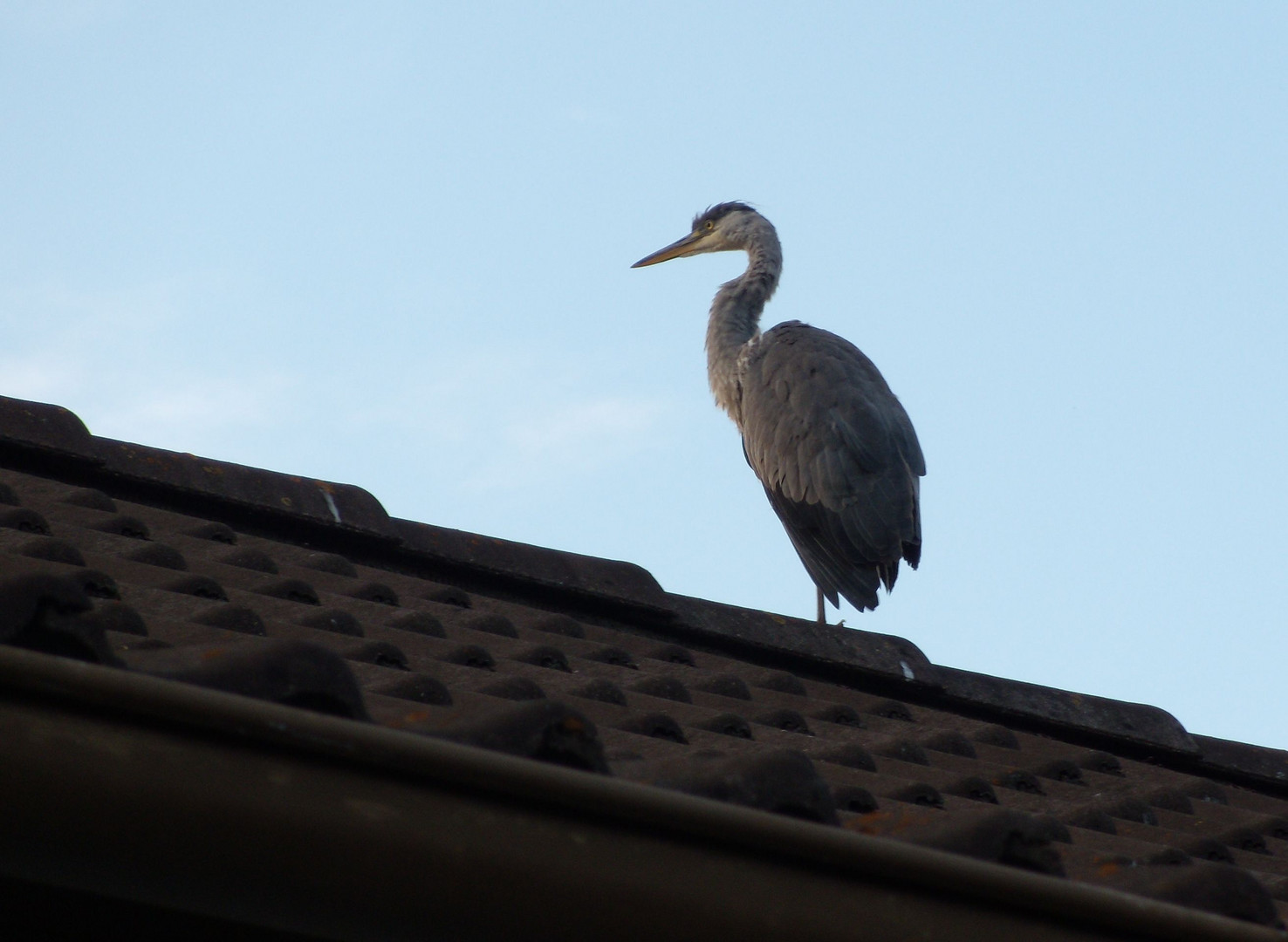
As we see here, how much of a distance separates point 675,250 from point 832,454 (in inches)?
138

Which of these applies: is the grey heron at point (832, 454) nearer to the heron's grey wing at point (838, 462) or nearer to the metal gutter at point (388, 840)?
the heron's grey wing at point (838, 462)

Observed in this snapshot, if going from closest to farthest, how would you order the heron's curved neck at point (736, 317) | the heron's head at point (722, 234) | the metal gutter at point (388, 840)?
the metal gutter at point (388, 840) → the heron's curved neck at point (736, 317) → the heron's head at point (722, 234)

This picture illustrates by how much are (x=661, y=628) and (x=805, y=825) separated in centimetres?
268

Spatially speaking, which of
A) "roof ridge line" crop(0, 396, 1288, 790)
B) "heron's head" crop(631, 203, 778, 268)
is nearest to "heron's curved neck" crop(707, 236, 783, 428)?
"heron's head" crop(631, 203, 778, 268)

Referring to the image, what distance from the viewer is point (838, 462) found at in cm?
832

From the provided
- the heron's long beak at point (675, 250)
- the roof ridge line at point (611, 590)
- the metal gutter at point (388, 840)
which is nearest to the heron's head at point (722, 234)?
the heron's long beak at point (675, 250)

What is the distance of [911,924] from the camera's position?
1.66 metres

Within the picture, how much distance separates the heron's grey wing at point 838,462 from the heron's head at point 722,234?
2.00 m

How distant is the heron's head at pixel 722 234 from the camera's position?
10945 millimetres

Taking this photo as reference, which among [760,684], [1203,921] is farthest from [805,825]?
[760,684]

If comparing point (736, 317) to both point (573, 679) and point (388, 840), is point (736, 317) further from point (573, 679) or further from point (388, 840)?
point (388, 840)

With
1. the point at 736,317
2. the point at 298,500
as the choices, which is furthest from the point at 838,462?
the point at 298,500

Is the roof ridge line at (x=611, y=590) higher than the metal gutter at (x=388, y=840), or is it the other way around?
the roof ridge line at (x=611, y=590)

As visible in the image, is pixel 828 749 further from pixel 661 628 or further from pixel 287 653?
pixel 287 653
